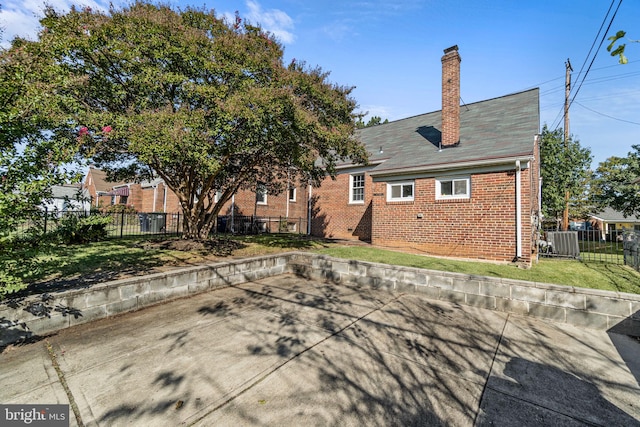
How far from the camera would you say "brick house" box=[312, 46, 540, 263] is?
866 cm

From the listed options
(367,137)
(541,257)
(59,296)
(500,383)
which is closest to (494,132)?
(541,257)

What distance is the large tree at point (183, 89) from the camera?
6.41 m

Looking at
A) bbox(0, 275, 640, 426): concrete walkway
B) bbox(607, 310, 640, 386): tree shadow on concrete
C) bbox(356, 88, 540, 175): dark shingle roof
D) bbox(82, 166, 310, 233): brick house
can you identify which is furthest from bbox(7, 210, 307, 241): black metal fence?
bbox(607, 310, 640, 386): tree shadow on concrete

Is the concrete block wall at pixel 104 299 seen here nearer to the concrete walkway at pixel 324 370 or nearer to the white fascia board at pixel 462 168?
the concrete walkway at pixel 324 370

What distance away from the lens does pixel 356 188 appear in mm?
15867

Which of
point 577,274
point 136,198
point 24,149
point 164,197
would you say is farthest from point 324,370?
point 136,198

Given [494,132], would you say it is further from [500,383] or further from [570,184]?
[570,184]

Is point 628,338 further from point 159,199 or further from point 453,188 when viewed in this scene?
point 159,199

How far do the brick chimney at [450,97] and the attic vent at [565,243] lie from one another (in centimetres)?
517

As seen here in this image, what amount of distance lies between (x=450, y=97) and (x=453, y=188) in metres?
4.21

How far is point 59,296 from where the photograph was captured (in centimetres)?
408

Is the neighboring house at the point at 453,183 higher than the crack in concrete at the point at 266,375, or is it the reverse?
the neighboring house at the point at 453,183

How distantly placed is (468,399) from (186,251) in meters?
8.30

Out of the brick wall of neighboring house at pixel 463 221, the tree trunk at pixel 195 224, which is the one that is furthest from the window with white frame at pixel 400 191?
the tree trunk at pixel 195 224
